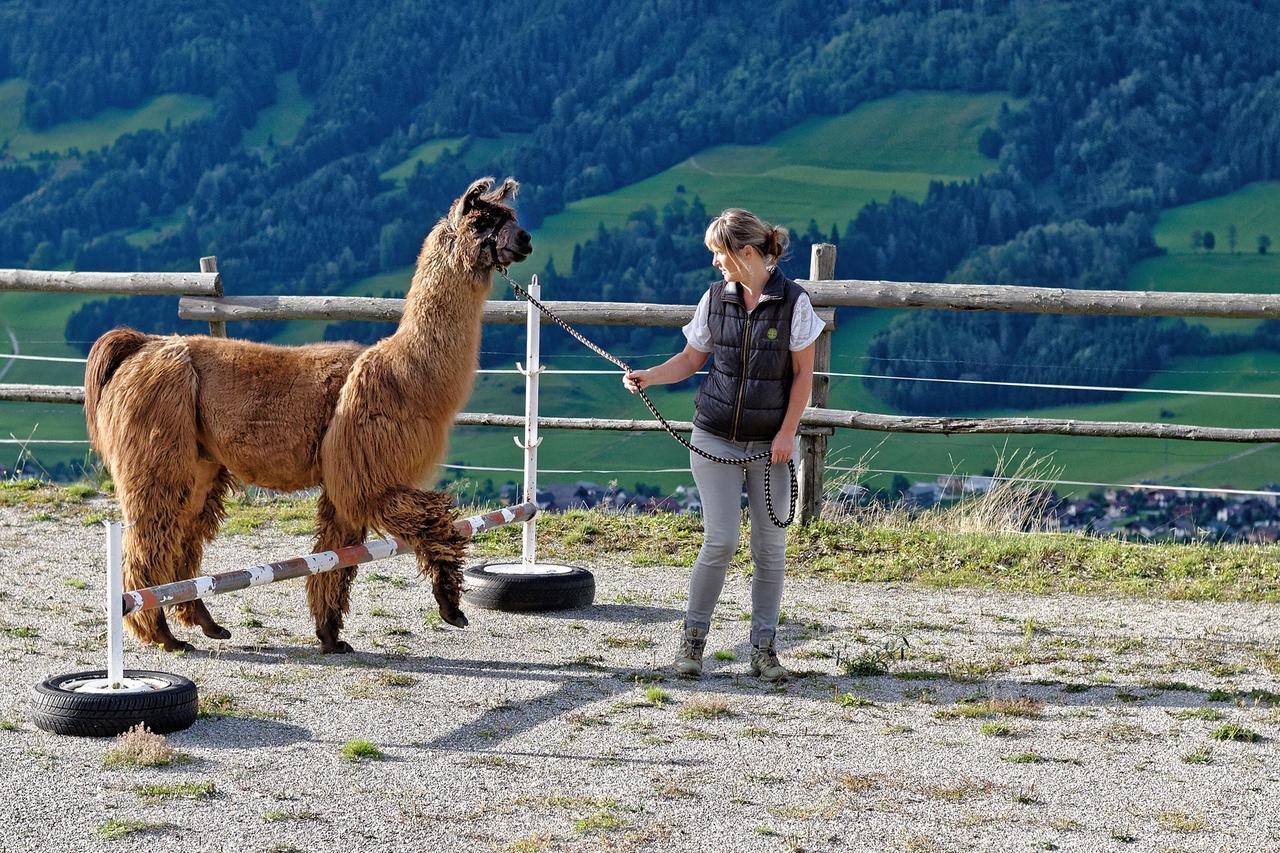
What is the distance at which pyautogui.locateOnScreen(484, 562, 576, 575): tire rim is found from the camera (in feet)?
24.0

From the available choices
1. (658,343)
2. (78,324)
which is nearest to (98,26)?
(78,324)

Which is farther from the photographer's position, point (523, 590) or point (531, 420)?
point (531, 420)

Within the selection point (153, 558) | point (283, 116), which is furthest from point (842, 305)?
point (283, 116)

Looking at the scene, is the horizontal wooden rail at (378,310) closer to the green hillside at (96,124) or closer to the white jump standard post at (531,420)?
the white jump standard post at (531,420)

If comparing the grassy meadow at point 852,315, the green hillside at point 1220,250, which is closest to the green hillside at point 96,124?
the grassy meadow at point 852,315

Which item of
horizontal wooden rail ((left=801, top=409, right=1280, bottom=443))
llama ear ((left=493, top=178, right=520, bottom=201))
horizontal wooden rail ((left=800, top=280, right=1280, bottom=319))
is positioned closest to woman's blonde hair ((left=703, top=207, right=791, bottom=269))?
llama ear ((left=493, top=178, right=520, bottom=201))

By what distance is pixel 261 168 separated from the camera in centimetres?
8638

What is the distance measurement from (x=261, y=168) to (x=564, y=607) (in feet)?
276

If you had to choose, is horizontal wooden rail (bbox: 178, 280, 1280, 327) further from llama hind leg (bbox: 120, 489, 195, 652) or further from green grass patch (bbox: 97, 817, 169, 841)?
green grass patch (bbox: 97, 817, 169, 841)

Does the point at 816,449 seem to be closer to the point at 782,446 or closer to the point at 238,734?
the point at 782,446

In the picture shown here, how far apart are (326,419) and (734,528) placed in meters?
1.80

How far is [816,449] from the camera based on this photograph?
9672 mm

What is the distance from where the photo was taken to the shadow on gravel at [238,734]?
15.8 ft

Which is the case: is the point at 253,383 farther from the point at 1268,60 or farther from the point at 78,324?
the point at 1268,60
